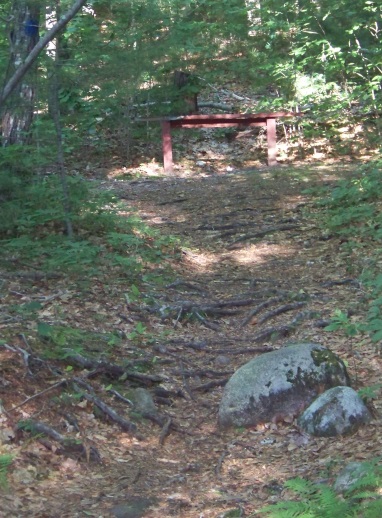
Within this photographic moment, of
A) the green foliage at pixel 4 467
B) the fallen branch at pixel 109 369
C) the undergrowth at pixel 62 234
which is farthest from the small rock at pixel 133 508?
the undergrowth at pixel 62 234

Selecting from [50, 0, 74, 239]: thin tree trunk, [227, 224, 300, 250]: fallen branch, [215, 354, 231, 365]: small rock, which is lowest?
[215, 354, 231, 365]: small rock

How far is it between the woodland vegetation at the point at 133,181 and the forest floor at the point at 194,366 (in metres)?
0.04

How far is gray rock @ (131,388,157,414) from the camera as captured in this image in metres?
5.59

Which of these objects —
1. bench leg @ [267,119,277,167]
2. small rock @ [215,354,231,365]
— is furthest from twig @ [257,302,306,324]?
bench leg @ [267,119,277,167]

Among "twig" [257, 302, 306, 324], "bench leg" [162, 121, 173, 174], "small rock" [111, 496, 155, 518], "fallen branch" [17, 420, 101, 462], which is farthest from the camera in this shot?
"bench leg" [162, 121, 173, 174]

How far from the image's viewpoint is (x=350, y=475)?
400 centimetres

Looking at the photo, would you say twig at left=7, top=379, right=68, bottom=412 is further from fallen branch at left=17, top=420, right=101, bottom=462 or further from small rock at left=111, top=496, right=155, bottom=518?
small rock at left=111, top=496, right=155, bottom=518

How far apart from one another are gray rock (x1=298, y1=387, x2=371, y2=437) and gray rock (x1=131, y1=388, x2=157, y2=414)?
118cm

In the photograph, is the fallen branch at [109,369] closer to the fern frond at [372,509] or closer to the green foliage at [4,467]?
the green foliage at [4,467]

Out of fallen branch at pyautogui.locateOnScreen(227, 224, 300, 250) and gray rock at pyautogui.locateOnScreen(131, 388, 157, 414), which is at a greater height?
fallen branch at pyautogui.locateOnScreen(227, 224, 300, 250)

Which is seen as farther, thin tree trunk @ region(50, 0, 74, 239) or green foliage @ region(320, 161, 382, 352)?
green foliage @ region(320, 161, 382, 352)

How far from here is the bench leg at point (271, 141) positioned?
1540 cm

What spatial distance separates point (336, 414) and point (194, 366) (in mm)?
1819

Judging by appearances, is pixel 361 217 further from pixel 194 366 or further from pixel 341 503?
pixel 341 503
